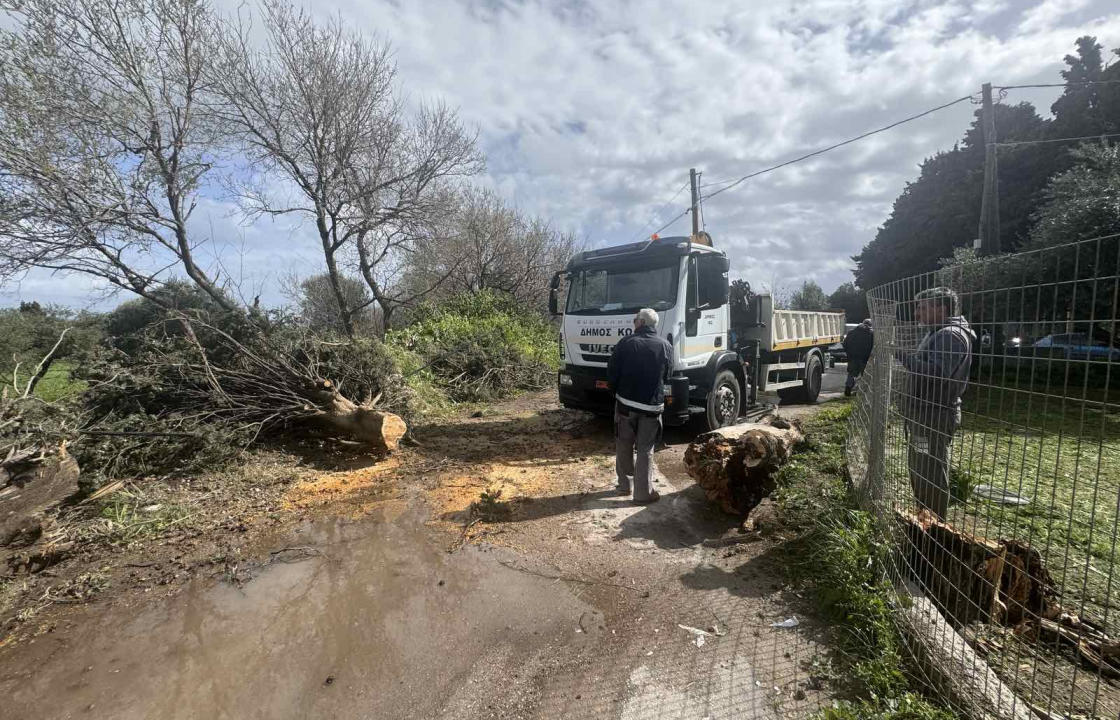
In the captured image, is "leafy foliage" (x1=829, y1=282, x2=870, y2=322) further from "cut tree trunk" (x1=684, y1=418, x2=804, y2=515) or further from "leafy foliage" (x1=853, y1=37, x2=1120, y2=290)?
"cut tree trunk" (x1=684, y1=418, x2=804, y2=515)

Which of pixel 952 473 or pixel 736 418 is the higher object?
pixel 952 473

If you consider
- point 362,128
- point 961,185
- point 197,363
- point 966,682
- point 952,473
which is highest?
point 961,185

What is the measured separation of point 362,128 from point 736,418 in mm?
9342

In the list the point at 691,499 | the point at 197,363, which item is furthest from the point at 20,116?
the point at 691,499

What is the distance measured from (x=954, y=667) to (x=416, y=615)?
2764 millimetres

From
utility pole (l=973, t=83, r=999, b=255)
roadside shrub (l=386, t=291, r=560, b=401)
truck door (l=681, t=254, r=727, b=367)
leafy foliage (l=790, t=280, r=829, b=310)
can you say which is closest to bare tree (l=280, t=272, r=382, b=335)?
roadside shrub (l=386, t=291, r=560, b=401)

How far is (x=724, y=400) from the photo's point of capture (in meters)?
6.73

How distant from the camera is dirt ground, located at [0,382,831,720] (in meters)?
2.40

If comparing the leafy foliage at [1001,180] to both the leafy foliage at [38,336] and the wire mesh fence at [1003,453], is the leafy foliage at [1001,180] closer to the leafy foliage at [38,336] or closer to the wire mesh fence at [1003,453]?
the wire mesh fence at [1003,453]

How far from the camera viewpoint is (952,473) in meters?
3.09

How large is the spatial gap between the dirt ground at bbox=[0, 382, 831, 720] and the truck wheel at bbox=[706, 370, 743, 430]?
194cm

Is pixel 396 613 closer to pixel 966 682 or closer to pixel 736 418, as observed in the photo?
pixel 966 682

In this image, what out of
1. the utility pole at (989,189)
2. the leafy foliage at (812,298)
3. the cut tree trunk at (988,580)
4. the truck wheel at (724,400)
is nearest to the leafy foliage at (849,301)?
the leafy foliage at (812,298)

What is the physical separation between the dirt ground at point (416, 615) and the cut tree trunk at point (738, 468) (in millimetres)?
231
